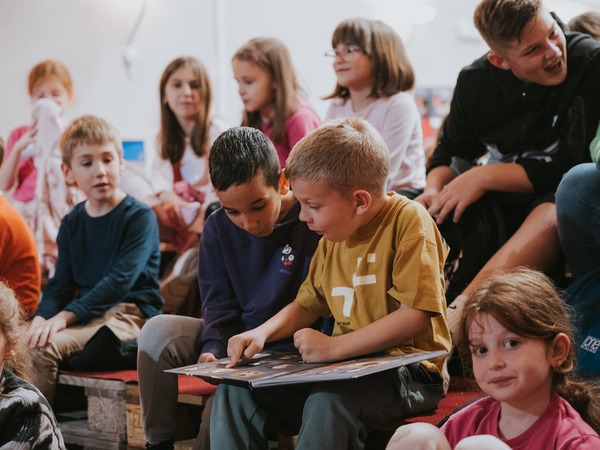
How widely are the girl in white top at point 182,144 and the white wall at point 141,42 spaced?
1.23 metres

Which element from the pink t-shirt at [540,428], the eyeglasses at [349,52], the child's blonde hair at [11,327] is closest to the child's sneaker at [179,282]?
the eyeglasses at [349,52]

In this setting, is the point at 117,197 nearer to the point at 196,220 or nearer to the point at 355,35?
the point at 196,220

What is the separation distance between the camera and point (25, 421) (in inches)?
64.9

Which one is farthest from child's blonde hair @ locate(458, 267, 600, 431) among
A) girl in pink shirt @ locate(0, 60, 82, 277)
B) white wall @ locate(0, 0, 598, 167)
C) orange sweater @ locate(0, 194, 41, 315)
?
white wall @ locate(0, 0, 598, 167)

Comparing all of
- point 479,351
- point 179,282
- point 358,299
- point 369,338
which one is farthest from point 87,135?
point 479,351

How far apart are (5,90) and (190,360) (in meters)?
2.91

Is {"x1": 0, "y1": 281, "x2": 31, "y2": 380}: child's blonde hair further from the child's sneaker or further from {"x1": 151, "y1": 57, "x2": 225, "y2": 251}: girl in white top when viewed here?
{"x1": 151, "y1": 57, "x2": 225, "y2": 251}: girl in white top

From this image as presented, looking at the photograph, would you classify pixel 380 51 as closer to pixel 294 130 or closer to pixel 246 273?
pixel 294 130

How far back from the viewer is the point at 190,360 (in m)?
1.99

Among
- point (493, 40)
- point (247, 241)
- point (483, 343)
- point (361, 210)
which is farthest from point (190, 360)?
point (493, 40)

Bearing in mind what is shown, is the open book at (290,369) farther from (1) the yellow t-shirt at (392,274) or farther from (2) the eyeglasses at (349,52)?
(2) the eyeglasses at (349,52)

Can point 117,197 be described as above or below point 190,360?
above

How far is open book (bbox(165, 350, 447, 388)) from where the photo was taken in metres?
1.41

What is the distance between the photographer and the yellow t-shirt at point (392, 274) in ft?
5.19
